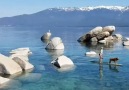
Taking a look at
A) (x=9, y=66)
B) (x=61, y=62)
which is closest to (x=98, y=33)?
(x=61, y=62)

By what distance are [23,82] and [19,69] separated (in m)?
5.68

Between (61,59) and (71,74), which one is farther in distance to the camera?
(61,59)

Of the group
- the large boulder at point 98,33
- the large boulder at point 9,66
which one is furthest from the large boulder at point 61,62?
the large boulder at point 98,33

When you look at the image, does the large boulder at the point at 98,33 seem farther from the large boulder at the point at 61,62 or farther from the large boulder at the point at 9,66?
the large boulder at the point at 9,66

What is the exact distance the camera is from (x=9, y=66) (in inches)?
1534

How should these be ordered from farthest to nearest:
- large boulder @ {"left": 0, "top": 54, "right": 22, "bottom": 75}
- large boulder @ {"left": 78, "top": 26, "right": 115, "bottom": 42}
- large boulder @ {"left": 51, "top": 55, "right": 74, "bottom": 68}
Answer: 1. large boulder @ {"left": 78, "top": 26, "right": 115, "bottom": 42}
2. large boulder @ {"left": 51, "top": 55, "right": 74, "bottom": 68}
3. large boulder @ {"left": 0, "top": 54, "right": 22, "bottom": 75}

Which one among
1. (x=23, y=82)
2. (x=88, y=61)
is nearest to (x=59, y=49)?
(x=88, y=61)

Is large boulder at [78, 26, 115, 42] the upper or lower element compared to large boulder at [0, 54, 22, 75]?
upper

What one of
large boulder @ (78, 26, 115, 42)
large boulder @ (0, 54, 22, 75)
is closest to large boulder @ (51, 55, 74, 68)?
large boulder @ (0, 54, 22, 75)

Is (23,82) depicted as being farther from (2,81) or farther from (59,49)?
(59,49)

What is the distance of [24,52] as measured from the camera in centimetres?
5834

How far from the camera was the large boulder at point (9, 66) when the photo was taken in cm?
3844

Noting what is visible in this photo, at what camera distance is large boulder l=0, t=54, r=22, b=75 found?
38.4 m

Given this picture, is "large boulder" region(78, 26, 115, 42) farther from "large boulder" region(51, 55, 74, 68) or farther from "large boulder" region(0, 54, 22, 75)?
"large boulder" region(0, 54, 22, 75)
